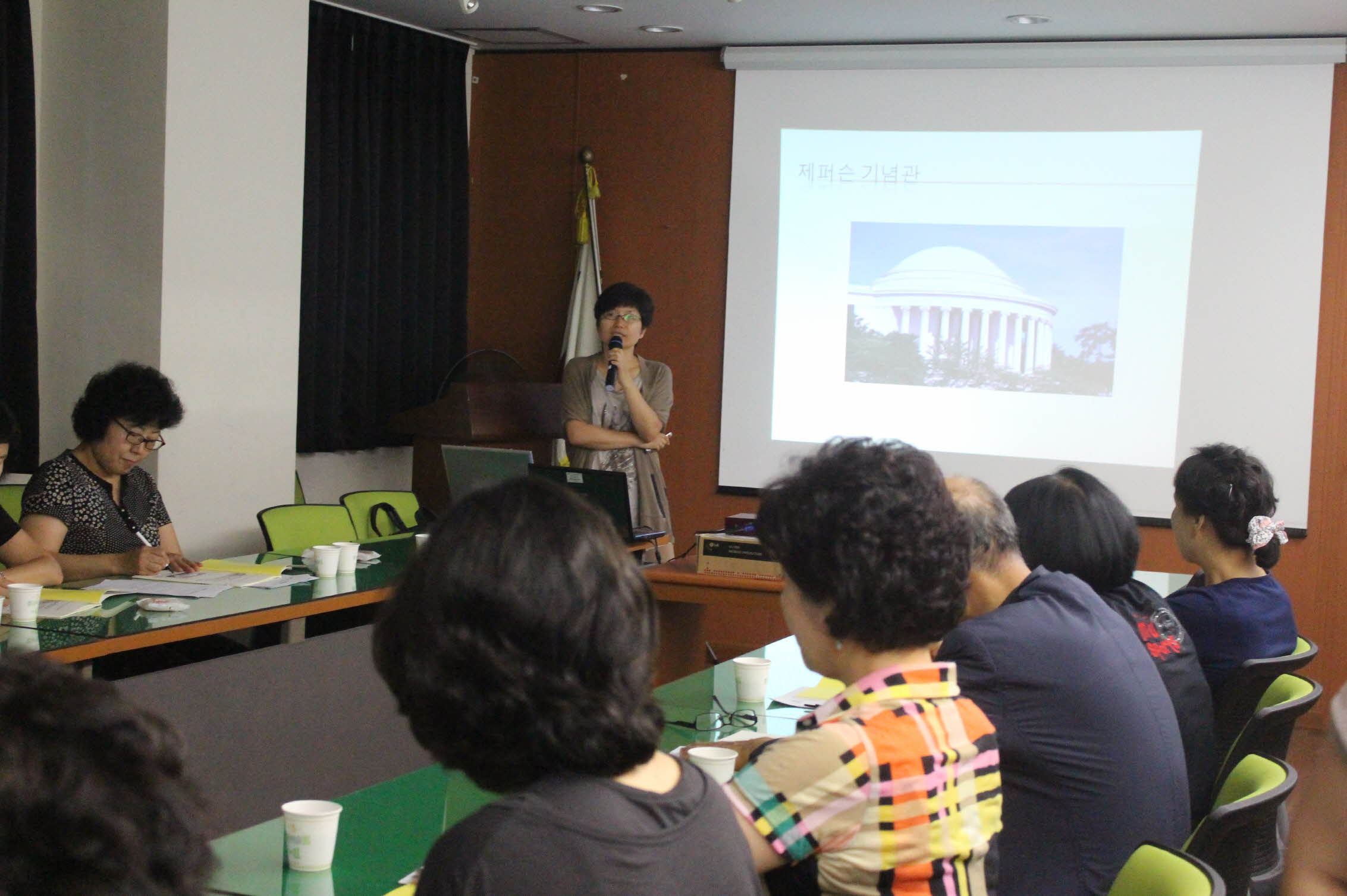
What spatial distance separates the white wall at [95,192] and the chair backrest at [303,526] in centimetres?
90

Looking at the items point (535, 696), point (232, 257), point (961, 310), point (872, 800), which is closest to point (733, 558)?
point (232, 257)

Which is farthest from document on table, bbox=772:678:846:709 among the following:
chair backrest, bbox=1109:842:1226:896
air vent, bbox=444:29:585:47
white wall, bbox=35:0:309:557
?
air vent, bbox=444:29:585:47

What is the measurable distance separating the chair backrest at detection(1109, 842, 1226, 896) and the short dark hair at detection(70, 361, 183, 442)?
3.09 meters

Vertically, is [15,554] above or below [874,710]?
below

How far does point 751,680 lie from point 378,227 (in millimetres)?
4231

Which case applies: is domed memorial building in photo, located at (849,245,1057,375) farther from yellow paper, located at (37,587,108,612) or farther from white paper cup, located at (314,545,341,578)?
yellow paper, located at (37,587,108,612)

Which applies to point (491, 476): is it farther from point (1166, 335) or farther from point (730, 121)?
point (1166, 335)

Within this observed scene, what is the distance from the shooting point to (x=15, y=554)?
3.51 metres

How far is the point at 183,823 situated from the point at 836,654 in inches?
39.4

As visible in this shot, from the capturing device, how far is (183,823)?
2.27 feet

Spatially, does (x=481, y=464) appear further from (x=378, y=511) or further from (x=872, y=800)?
(x=872, y=800)

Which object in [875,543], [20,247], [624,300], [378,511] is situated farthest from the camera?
[624,300]

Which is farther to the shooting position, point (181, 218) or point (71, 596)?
point (181, 218)

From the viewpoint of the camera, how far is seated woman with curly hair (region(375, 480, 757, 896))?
40.5 inches
